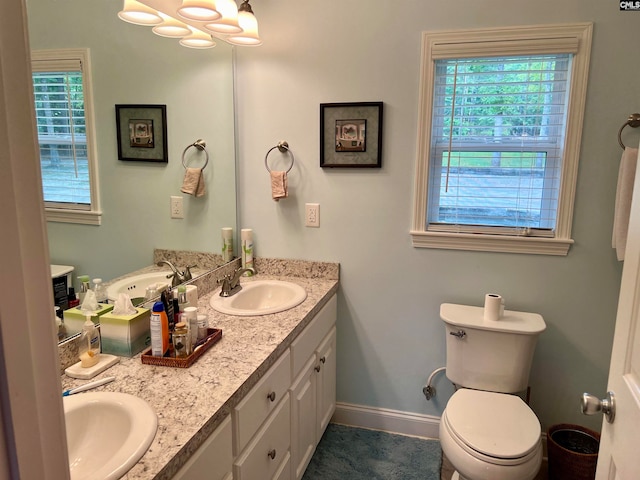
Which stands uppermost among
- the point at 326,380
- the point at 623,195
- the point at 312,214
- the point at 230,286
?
the point at 623,195

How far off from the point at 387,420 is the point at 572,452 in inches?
35.6

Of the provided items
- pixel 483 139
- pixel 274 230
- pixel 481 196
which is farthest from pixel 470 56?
pixel 274 230

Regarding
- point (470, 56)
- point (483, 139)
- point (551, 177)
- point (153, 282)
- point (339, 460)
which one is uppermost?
point (470, 56)

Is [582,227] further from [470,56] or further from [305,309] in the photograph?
[305,309]

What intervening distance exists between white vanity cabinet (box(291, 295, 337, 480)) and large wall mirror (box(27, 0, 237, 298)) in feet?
2.31

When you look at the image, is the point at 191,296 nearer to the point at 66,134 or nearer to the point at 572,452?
the point at 66,134

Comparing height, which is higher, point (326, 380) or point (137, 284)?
point (137, 284)

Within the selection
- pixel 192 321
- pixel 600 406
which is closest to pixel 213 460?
pixel 192 321

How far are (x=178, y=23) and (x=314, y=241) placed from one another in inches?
48.0

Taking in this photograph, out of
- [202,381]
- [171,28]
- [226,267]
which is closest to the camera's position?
[202,381]

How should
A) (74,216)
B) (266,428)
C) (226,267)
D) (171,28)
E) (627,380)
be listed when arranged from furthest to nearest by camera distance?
(226,267)
(171,28)
(266,428)
(74,216)
(627,380)

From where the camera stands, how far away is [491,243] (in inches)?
85.9

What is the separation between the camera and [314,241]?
7.99ft

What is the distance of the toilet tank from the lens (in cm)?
203
